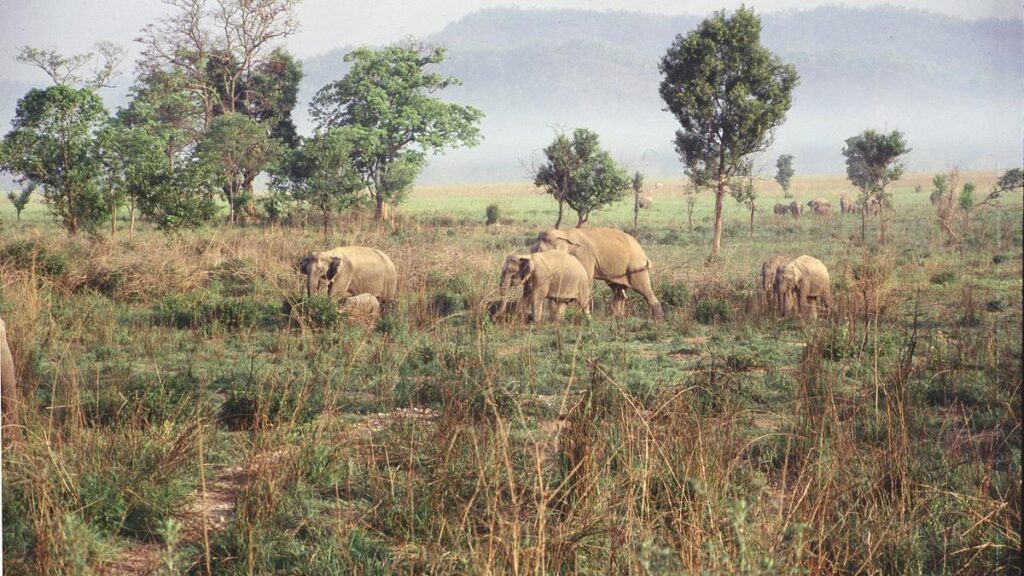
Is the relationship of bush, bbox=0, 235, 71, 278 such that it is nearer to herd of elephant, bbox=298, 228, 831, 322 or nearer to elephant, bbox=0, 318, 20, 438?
herd of elephant, bbox=298, 228, 831, 322

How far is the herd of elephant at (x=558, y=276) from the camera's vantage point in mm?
12508

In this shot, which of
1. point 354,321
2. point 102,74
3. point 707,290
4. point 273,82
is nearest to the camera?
point 354,321

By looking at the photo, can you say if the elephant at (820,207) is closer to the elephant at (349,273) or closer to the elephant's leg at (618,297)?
the elephant's leg at (618,297)

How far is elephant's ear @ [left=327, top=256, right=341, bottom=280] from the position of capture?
12.5m

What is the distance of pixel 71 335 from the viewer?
921 centimetres

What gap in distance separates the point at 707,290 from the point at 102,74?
2878cm

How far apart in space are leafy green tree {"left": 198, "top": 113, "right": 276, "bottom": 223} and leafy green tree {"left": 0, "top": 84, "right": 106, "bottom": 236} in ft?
42.4

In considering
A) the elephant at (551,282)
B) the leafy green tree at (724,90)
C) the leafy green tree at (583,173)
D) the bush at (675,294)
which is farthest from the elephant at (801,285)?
the leafy green tree at (583,173)

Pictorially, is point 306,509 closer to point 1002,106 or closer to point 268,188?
point 1002,106

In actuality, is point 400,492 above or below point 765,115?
below

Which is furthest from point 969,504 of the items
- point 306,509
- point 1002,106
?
point 306,509

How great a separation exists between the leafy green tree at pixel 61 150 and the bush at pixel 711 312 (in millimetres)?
12539

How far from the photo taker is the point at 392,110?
130 ft

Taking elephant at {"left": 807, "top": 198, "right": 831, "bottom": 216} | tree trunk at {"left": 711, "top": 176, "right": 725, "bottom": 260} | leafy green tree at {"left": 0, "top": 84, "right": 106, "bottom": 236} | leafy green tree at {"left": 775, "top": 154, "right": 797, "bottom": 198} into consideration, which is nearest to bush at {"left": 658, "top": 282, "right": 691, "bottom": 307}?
tree trunk at {"left": 711, "top": 176, "right": 725, "bottom": 260}
